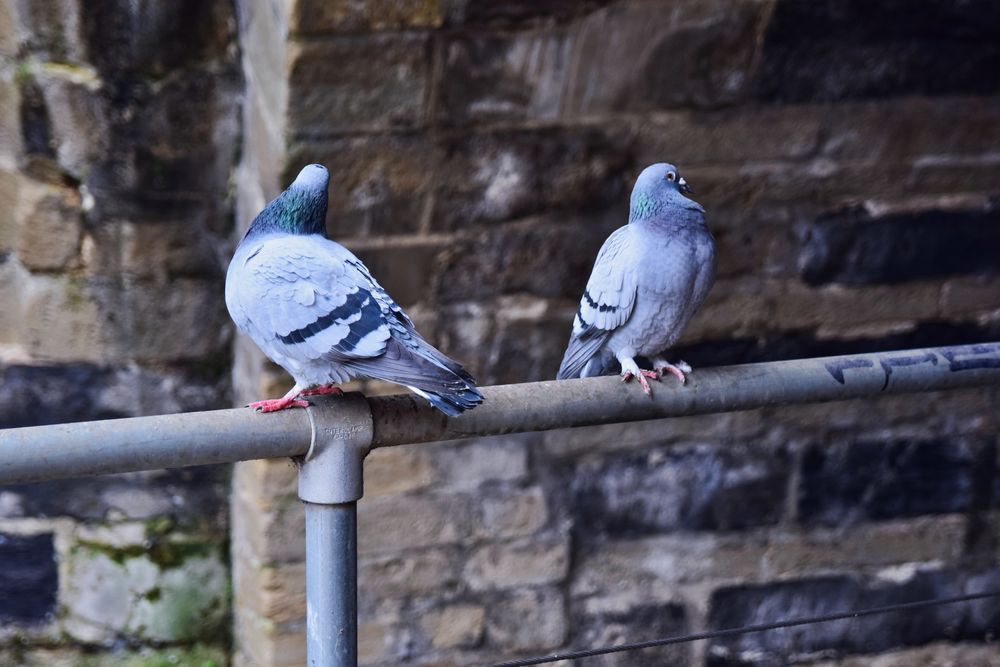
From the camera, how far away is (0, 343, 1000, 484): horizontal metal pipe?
1229 mm

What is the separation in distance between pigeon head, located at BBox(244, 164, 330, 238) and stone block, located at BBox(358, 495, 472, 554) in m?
1.11

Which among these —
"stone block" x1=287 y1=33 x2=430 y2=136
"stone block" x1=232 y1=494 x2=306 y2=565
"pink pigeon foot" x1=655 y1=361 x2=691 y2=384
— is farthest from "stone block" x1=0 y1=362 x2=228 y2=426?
"pink pigeon foot" x1=655 y1=361 x2=691 y2=384

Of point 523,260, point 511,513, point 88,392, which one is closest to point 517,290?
point 523,260

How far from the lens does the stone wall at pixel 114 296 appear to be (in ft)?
8.63

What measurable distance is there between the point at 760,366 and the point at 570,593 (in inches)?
54.8

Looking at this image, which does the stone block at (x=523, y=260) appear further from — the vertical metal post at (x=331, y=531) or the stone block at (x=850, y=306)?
the vertical metal post at (x=331, y=531)

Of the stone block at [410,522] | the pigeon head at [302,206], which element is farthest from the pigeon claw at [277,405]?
the stone block at [410,522]

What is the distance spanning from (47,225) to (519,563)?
1.30 meters

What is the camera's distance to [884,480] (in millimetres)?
3025

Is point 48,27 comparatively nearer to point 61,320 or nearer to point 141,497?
point 61,320

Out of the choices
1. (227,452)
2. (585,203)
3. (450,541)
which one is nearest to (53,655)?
(450,541)

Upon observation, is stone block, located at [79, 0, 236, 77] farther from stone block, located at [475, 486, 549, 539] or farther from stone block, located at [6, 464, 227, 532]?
stone block, located at [475, 486, 549, 539]

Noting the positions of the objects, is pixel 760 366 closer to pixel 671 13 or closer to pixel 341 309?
pixel 341 309

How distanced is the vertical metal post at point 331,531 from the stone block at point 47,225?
1.54 metres
